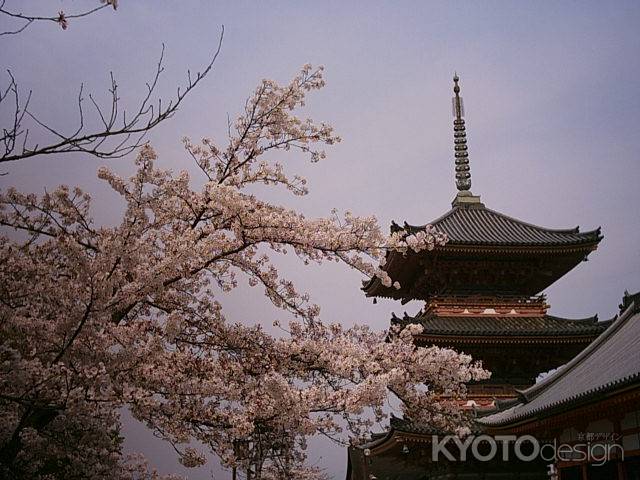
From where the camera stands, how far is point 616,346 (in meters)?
12.1

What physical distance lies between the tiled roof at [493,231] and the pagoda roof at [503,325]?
81.1 inches

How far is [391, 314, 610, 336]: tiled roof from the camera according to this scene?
15.1 meters

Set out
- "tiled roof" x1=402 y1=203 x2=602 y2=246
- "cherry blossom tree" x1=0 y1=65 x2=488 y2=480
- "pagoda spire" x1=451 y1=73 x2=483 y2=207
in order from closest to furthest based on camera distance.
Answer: "cherry blossom tree" x1=0 y1=65 x2=488 y2=480 → "tiled roof" x1=402 y1=203 x2=602 y2=246 → "pagoda spire" x1=451 y1=73 x2=483 y2=207

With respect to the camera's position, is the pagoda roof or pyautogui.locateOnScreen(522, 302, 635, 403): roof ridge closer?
pyautogui.locateOnScreen(522, 302, 635, 403): roof ridge

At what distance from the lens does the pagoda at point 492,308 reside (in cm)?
1526

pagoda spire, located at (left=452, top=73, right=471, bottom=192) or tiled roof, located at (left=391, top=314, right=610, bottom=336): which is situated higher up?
pagoda spire, located at (left=452, top=73, right=471, bottom=192)

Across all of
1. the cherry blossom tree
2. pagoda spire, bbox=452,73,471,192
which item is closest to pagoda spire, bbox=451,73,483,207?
pagoda spire, bbox=452,73,471,192

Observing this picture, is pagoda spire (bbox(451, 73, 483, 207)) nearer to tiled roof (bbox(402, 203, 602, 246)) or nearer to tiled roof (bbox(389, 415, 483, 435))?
tiled roof (bbox(402, 203, 602, 246))

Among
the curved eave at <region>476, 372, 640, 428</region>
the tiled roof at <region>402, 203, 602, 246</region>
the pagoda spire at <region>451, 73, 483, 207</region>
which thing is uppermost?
the pagoda spire at <region>451, 73, 483, 207</region>

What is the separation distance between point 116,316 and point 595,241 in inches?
571

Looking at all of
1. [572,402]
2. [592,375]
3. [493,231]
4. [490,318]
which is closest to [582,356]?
[592,375]

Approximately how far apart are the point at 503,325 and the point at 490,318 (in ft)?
1.68

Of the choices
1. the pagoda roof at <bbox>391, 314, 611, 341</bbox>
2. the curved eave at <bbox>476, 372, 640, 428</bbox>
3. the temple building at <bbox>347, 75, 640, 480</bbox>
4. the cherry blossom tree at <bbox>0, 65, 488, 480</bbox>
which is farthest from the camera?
the pagoda roof at <bbox>391, 314, 611, 341</bbox>

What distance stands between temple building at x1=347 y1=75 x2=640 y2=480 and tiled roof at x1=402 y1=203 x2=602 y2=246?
37 mm
